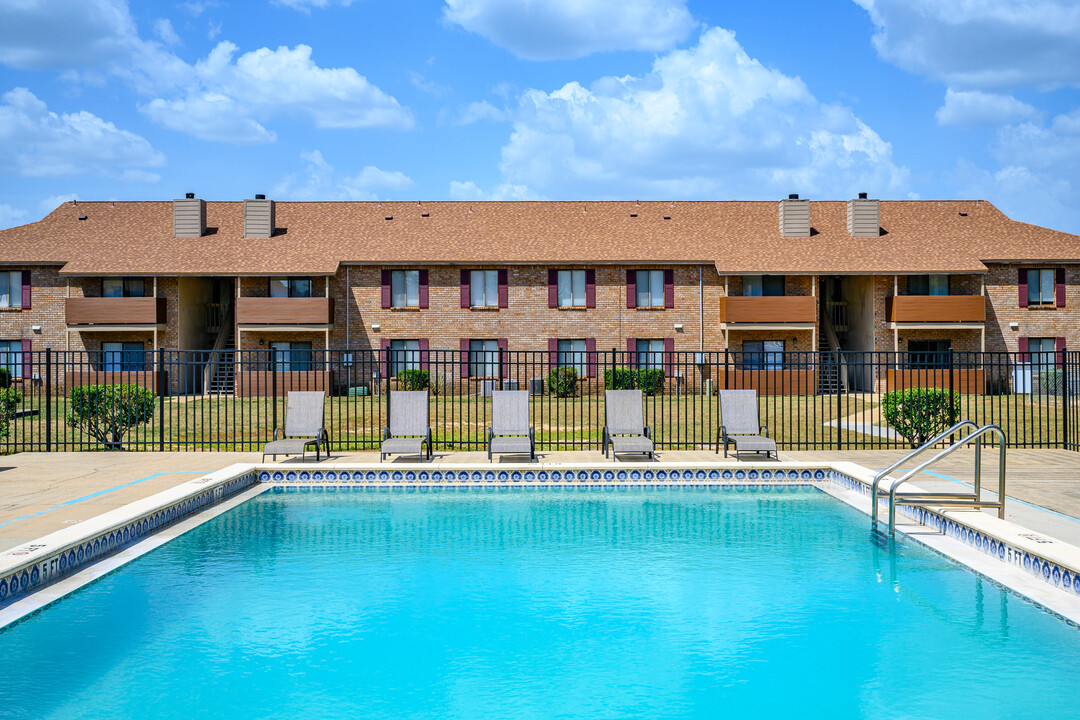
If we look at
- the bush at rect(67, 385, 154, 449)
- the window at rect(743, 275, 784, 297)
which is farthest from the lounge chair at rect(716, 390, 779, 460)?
the window at rect(743, 275, 784, 297)

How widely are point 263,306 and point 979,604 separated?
28.9m

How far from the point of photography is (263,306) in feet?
106

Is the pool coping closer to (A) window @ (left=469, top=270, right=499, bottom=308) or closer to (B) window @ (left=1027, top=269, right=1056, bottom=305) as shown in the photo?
(A) window @ (left=469, top=270, right=499, bottom=308)

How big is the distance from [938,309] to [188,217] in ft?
95.3

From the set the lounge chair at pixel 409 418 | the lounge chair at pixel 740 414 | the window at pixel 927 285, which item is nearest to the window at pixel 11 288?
the lounge chair at pixel 409 418

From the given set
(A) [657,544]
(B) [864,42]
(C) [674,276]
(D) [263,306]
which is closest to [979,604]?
(A) [657,544]

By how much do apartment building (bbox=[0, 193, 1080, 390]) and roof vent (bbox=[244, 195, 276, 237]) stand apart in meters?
0.06

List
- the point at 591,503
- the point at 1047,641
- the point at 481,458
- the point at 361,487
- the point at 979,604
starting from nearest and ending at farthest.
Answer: the point at 1047,641, the point at 979,604, the point at 591,503, the point at 361,487, the point at 481,458

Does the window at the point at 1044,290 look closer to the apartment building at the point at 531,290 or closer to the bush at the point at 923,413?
the apartment building at the point at 531,290

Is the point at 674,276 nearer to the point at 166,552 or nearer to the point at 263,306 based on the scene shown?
the point at 263,306

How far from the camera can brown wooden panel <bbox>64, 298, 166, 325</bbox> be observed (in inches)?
1276

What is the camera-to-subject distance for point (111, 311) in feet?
107

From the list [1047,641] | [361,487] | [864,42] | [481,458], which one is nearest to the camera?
[1047,641]

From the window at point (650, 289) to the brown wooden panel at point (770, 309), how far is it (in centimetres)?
252
